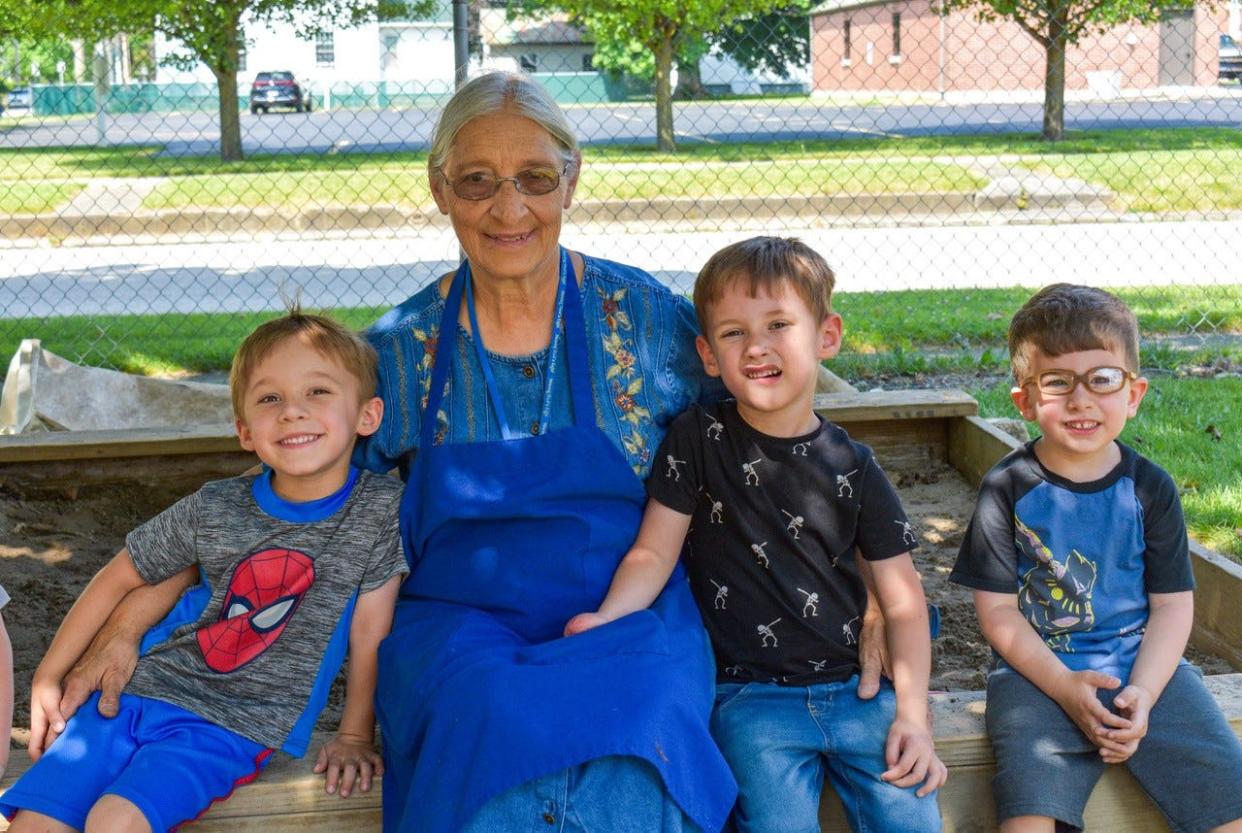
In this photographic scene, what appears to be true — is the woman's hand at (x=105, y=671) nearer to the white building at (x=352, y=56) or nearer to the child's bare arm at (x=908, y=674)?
the child's bare arm at (x=908, y=674)

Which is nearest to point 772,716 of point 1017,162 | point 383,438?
point 383,438

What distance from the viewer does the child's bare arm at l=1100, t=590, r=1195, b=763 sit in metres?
2.29

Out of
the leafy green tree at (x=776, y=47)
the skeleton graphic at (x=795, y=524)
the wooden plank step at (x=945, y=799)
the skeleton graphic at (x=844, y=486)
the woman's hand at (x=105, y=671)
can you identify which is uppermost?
the leafy green tree at (x=776, y=47)

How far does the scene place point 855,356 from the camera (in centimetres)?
667

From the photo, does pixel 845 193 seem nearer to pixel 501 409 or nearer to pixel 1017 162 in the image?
pixel 1017 162

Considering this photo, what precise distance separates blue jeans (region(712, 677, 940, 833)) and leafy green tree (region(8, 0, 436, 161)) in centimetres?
1210

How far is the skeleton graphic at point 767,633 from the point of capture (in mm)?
2471

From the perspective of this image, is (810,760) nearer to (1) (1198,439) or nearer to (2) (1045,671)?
(2) (1045,671)

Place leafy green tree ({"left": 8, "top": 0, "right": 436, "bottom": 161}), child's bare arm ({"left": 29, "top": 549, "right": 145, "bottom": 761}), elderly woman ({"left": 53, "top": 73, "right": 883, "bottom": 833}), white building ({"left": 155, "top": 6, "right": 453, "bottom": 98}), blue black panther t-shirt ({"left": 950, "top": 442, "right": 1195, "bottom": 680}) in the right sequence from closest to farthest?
elderly woman ({"left": 53, "top": 73, "right": 883, "bottom": 833}), child's bare arm ({"left": 29, "top": 549, "right": 145, "bottom": 761}), blue black panther t-shirt ({"left": 950, "top": 442, "right": 1195, "bottom": 680}), leafy green tree ({"left": 8, "top": 0, "right": 436, "bottom": 161}), white building ({"left": 155, "top": 6, "right": 453, "bottom": 98})

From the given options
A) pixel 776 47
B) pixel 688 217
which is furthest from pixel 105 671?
pixel 776 47

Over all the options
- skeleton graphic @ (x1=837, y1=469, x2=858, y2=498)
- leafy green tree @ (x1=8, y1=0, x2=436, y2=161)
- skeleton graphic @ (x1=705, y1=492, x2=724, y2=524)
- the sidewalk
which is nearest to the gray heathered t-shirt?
skeleton graphic @ (x1=705, y1=492, x2=724, y2=524)

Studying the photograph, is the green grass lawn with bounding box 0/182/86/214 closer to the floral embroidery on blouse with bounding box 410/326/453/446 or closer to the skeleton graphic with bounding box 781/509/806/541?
the floral embroidery on blouse with bounding box 410/326/453/446

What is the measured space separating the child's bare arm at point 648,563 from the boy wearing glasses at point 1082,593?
21.4 inches

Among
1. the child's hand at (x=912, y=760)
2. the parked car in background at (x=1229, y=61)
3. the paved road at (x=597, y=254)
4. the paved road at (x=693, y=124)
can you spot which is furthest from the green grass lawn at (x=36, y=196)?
the parked car in background at (x=1229, y=61)
